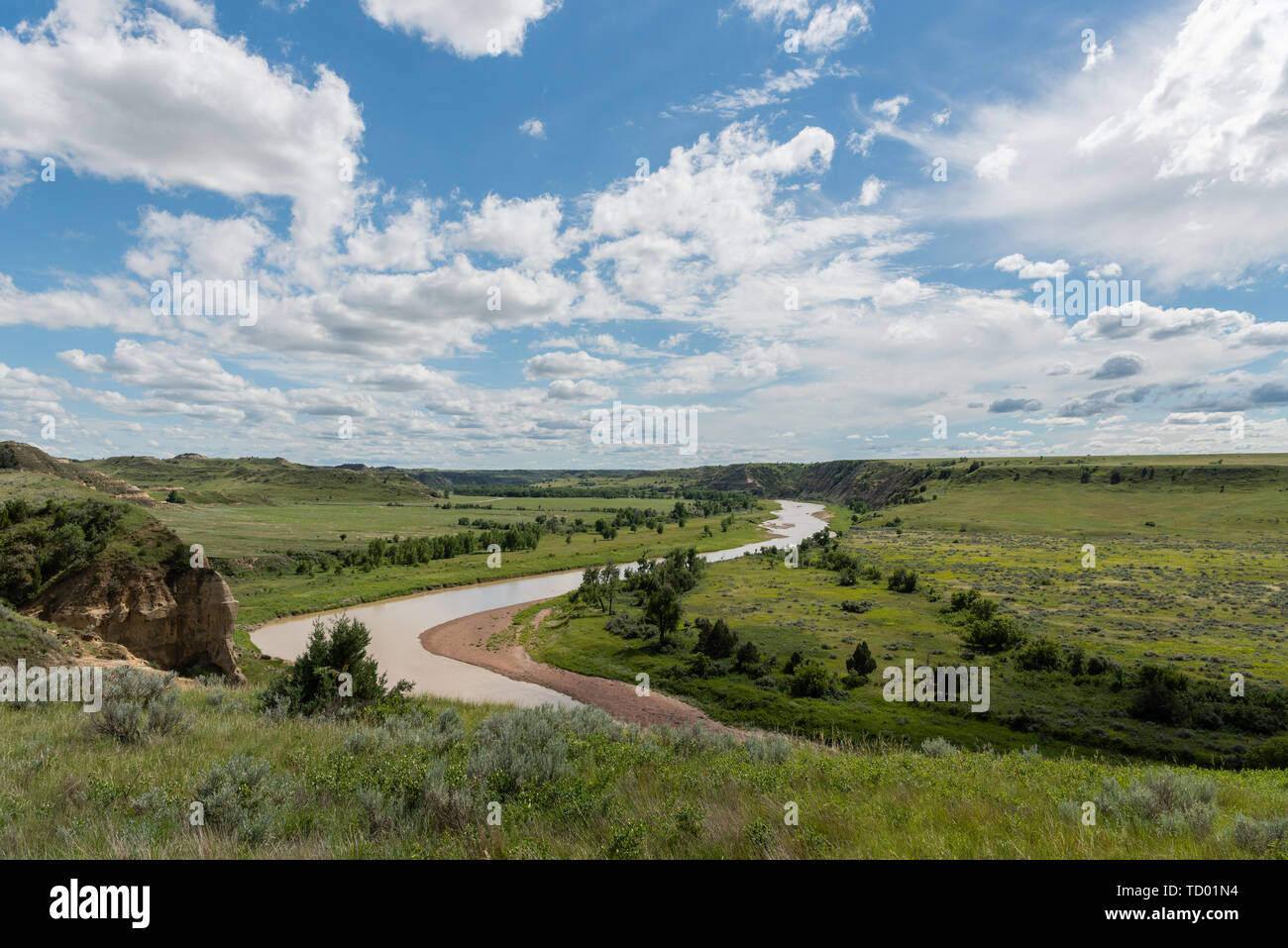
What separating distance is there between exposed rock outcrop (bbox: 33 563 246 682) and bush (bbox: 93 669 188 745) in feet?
55.6

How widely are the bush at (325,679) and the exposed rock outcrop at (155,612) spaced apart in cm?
1336

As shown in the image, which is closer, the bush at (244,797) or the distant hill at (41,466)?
the bush at (244,797)

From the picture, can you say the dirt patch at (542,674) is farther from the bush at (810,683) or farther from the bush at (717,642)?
the bush at (717,642)

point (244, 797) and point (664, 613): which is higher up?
point (244, 797)

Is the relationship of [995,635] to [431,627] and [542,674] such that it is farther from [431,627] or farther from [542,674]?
[431,627]

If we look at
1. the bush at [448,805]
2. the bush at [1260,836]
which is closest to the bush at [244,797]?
the bush at [448,805]

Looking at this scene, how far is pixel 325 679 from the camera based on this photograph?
47.7 feet

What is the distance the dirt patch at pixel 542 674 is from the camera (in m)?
31.4

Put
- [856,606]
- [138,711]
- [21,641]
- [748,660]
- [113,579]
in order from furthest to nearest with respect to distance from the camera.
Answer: [856,606] < [748,660] < [113,579] < [21,641] < [138,711]

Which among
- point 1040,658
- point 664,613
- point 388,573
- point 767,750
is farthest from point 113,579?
point 1040,658

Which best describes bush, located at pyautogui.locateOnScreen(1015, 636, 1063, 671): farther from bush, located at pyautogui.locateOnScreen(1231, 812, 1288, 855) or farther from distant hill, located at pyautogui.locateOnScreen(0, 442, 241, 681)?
distant hill, located at pyautogui.locateOnScreen(0, 442, 241, 681)

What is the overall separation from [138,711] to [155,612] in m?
20.2

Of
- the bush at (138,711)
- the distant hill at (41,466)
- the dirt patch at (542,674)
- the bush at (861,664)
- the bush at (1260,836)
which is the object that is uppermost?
the distant hill at (41,466)
